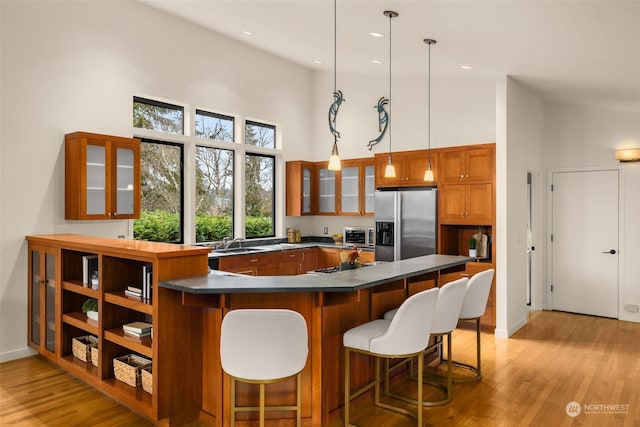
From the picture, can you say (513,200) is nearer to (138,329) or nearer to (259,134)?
(259,134)

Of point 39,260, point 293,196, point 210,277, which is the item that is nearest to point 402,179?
point 293,196

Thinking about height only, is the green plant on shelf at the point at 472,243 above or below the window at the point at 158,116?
below

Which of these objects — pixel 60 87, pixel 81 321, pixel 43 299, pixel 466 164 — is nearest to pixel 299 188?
pixel 466 164

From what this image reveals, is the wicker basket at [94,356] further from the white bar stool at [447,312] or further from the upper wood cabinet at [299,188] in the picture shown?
the upper wood cabinet at [299,188]

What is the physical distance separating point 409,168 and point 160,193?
10.6ft

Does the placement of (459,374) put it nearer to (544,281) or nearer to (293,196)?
(544,281)

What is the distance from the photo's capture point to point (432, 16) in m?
3.87

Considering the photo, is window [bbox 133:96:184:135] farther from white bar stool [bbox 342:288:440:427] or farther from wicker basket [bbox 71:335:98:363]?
white bar stool [bbox 342:288:440:427]

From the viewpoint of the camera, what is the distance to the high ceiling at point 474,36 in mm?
3479

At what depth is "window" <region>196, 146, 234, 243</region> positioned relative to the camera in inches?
244

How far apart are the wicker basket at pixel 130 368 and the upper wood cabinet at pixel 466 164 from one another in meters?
4.06

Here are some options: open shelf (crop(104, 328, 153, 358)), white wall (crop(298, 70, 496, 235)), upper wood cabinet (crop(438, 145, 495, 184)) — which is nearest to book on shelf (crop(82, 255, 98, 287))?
open shelf (crop(104, 328, 153, 358))

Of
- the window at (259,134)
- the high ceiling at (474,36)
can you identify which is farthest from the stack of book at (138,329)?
the window at (259,134)

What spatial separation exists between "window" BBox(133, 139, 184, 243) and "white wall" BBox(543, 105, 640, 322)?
519 cm
